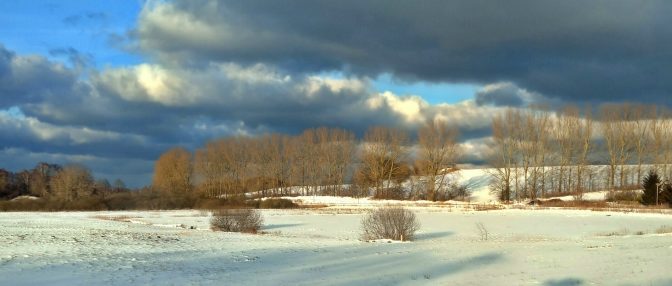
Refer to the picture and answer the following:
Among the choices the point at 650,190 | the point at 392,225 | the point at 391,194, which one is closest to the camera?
the point at 392,225

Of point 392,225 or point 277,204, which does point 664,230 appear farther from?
point 277,204

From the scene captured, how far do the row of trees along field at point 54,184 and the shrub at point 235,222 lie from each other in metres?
65.7

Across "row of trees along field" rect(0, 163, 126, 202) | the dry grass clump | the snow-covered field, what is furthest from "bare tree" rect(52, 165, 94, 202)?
the dry grass clump

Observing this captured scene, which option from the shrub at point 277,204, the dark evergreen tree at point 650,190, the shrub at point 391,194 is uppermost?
the dark evergreen tree at point 650,190

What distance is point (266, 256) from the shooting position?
21.5m

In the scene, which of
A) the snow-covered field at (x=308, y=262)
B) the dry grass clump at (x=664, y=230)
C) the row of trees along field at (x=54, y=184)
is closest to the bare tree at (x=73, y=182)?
the row of trees along field at (x=54, y=184)

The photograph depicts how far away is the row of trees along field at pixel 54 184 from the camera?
11869 cm

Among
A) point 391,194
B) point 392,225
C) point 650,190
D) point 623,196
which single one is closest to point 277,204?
point 391,194

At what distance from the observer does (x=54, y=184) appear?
127438mm

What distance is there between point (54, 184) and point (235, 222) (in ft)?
340

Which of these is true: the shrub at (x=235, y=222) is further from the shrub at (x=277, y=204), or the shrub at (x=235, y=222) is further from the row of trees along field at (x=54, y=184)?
the row of trees along field at (x=54, y=184)

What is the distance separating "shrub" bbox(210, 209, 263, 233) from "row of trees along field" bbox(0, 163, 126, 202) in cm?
6573

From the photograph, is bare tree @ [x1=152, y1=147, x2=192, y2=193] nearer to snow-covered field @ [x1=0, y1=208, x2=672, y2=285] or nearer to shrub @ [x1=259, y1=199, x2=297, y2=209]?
shrub @ [x1=259, y1=199, x2=297, y2=209]

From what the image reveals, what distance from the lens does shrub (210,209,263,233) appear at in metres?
38.8
